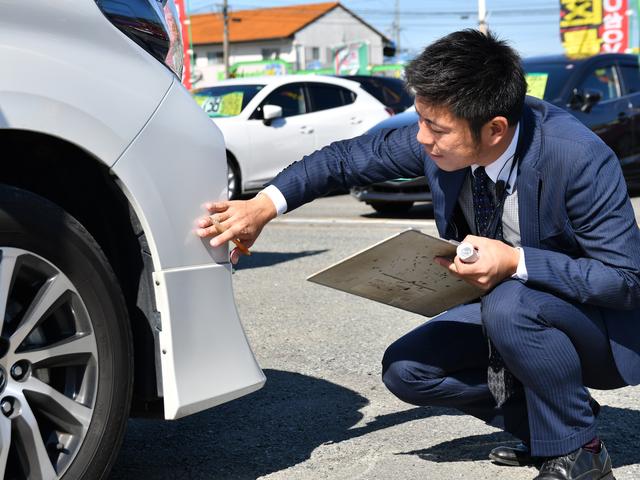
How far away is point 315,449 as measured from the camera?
3236mm

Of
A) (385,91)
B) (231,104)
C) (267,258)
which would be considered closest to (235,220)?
(267,258)

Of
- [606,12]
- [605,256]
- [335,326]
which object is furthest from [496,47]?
[606,12]

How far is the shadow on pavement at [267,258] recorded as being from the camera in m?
7.40

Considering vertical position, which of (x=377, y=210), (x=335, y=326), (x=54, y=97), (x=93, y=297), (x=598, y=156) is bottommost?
(x=377, y=210)

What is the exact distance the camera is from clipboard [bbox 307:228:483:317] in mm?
2643

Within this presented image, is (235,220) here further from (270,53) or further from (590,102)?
(270,53)

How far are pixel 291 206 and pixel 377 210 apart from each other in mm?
7987

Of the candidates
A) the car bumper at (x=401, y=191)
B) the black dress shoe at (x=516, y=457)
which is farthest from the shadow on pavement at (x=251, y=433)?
the car bumper at (x=401, y=191)

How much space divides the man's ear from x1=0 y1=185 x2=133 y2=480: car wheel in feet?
3.59

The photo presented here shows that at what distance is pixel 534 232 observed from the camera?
8.89 ft

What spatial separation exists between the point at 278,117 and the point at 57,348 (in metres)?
10.4

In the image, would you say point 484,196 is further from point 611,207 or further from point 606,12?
point 606,12

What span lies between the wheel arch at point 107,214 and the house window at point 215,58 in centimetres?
7750

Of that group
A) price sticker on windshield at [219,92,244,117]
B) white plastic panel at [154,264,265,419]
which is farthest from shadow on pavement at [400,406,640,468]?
price sticker on windshield at [219,92,244,117]
